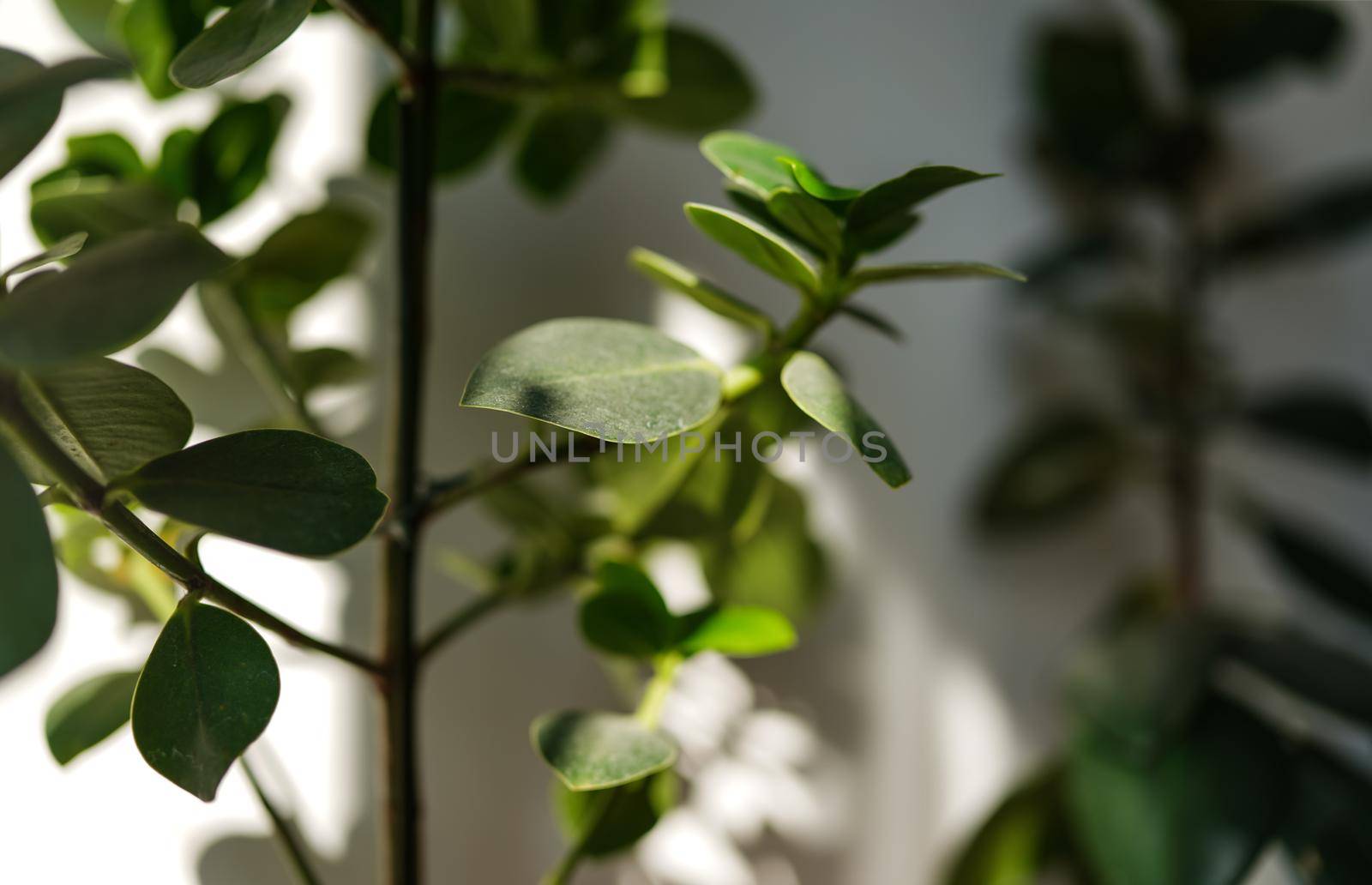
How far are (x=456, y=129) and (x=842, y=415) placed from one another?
37cm

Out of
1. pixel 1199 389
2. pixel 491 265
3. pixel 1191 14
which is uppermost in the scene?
pixel 1191 14

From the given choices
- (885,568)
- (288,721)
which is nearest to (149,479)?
(288,721)

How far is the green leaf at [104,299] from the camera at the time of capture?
0.70 feet


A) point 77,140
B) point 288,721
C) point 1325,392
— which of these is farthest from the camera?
point 1325,392

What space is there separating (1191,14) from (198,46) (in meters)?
1.02

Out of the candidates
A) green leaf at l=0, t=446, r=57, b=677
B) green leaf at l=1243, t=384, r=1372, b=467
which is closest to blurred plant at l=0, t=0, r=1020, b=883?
green leaf at l=0, t=446, r=57, b=677

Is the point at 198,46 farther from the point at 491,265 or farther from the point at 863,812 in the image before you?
the point at 863,812

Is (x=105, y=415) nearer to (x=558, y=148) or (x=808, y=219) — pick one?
(x=808, y=219)

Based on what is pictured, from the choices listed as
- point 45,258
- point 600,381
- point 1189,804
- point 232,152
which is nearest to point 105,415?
point 45,258

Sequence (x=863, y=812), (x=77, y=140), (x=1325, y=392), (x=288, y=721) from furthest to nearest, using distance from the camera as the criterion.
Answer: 1. (x=1325, y=392)
2. (x=863, y=812)
3. (x=288, y=721)
4. (x=77, y=140)

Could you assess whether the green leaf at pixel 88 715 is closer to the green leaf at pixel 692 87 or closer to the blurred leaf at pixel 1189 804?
the green leaf at pixel 692 87

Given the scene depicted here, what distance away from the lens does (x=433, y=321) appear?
0.68m

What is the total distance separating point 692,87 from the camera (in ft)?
1.72

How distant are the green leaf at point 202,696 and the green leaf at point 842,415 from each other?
0.62ft
